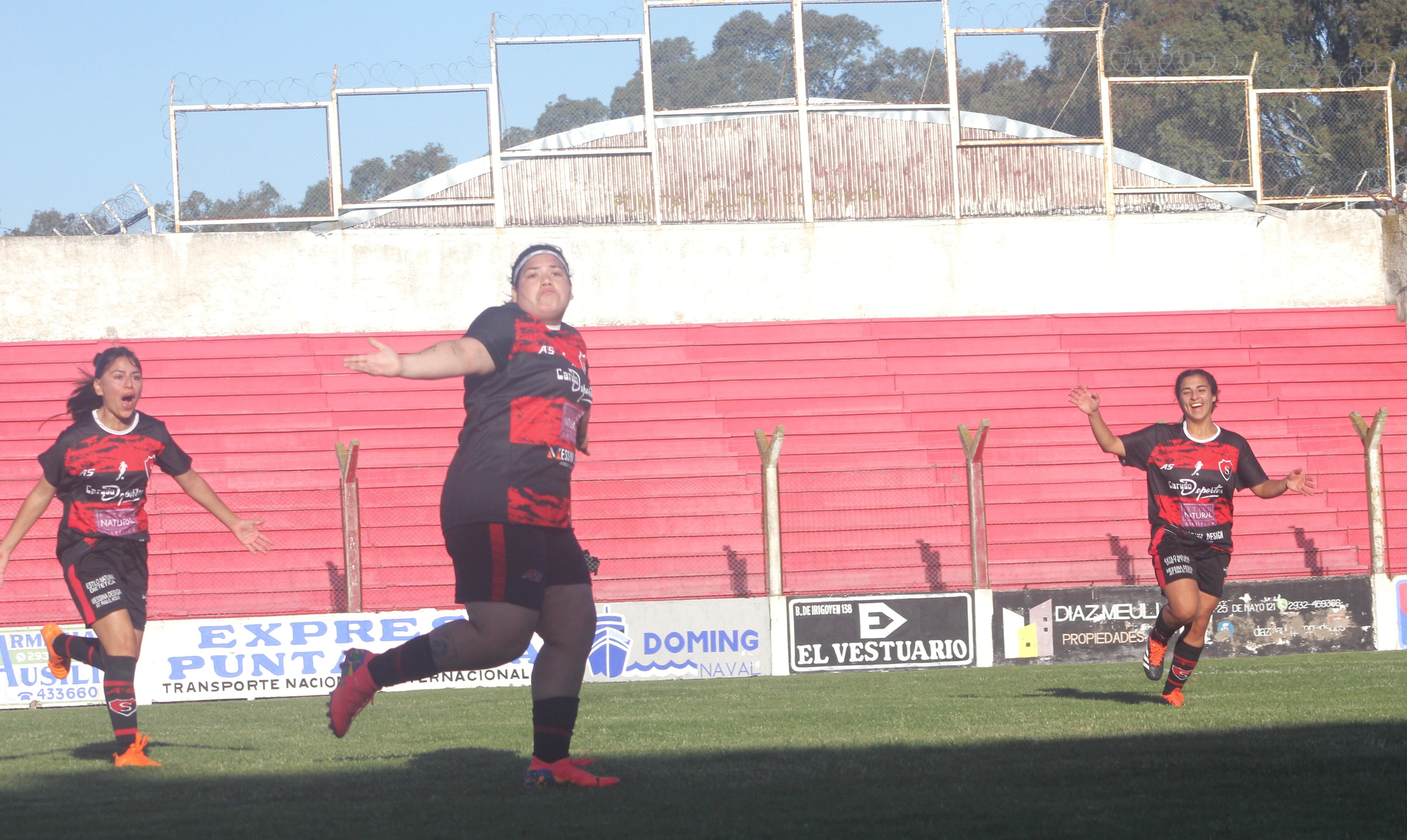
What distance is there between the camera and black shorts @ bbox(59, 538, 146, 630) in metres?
6.29

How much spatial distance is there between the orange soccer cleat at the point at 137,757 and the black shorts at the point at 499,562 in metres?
2.08

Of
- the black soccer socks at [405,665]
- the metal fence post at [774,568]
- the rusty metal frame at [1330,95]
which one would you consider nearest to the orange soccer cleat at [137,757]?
the black soccer socks at [405,665]

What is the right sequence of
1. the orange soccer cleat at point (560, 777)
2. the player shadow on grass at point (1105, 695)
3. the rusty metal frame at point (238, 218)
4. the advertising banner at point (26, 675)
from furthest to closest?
the rusty metal frame at point (238, 218) → the advertising banner at point (26, 675) → the player shadow on grass at point (1105, 695) → the orange soccer cleat at point (560, 777)

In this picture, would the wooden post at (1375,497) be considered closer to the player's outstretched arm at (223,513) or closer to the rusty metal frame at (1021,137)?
the rusty metal frame at (1021,137)

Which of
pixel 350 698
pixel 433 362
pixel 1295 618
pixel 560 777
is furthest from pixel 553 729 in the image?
pixel 1295 618

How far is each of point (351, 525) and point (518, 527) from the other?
8.43 metres

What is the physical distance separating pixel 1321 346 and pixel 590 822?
58.1 feet

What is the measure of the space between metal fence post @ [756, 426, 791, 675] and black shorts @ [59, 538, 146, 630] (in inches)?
281

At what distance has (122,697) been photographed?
6.09 metres

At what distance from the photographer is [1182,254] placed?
20188 mm

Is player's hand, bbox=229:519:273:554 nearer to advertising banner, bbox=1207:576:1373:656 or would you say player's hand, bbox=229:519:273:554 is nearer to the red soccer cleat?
the red soccer cleat

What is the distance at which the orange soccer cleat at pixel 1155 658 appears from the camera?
25.5 feet

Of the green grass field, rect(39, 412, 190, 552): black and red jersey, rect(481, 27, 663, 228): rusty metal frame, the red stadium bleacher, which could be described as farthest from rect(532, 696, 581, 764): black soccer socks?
rect(481, 27, 663, 228): rusty metal frame

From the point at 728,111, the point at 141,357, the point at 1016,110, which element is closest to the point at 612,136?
the point at 728,111
